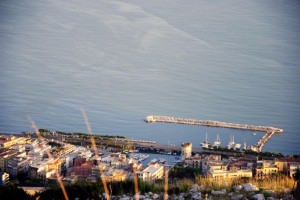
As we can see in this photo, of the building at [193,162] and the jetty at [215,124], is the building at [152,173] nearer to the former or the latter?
the building at [193,162]

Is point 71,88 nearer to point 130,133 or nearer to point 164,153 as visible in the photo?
point 130,133

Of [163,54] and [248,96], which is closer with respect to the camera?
[248,96]

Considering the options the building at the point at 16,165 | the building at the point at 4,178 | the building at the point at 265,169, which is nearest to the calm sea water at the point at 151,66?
the building at the point at 265,169

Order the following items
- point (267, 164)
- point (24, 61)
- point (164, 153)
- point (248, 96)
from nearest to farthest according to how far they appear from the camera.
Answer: point (267, 164)
point (164, 153)
point (248, 96)
point (24, 61)

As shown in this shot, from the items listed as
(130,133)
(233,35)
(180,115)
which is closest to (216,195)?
(130,133)

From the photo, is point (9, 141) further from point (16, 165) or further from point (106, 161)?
point (106, 161)

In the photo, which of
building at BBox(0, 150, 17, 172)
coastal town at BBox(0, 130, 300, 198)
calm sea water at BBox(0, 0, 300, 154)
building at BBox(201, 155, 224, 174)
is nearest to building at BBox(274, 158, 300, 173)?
coastal town at BBox(0, 130, 300, 198)

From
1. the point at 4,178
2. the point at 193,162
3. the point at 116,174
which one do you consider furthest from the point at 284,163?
the point at 4,178
